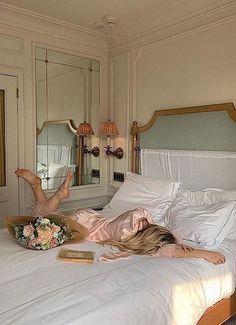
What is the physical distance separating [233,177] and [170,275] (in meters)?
1.15

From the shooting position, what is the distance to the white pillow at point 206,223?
6.48 feet

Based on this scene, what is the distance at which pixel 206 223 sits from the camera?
Result: 2.01 metres

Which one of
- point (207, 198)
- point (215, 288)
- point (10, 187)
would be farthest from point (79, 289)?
point (10, 187)

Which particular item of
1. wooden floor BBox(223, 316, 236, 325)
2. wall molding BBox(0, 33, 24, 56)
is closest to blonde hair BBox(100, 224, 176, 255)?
wooden floor BBox(223, 316, 236, 325)

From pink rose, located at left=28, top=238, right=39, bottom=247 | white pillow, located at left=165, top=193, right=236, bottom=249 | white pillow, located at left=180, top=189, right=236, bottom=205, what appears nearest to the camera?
pink rose, located at left=28, top=238, right=39, bottom=247

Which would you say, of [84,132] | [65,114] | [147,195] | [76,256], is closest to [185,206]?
[147,195]

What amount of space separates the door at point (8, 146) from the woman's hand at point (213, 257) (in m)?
2.00

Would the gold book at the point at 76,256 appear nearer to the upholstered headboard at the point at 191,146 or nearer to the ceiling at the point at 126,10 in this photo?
the upholstered headboard at the point at 191,146

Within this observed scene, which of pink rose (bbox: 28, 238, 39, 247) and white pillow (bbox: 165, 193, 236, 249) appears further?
white pillow (bbox: 165, 193, 236, 249)

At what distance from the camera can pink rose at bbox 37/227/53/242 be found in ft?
5.85

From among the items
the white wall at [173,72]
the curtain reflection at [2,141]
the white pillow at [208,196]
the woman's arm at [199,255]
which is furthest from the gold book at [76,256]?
the white wall at [173,72]

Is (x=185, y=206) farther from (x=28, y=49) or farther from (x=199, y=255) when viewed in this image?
(x=28, y=49)

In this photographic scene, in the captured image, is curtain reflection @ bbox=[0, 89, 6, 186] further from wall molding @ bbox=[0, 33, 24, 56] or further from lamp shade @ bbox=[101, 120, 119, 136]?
lamp shade @ bbox=[101, 120, 119, 136]

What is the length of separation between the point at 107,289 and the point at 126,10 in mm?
2505
